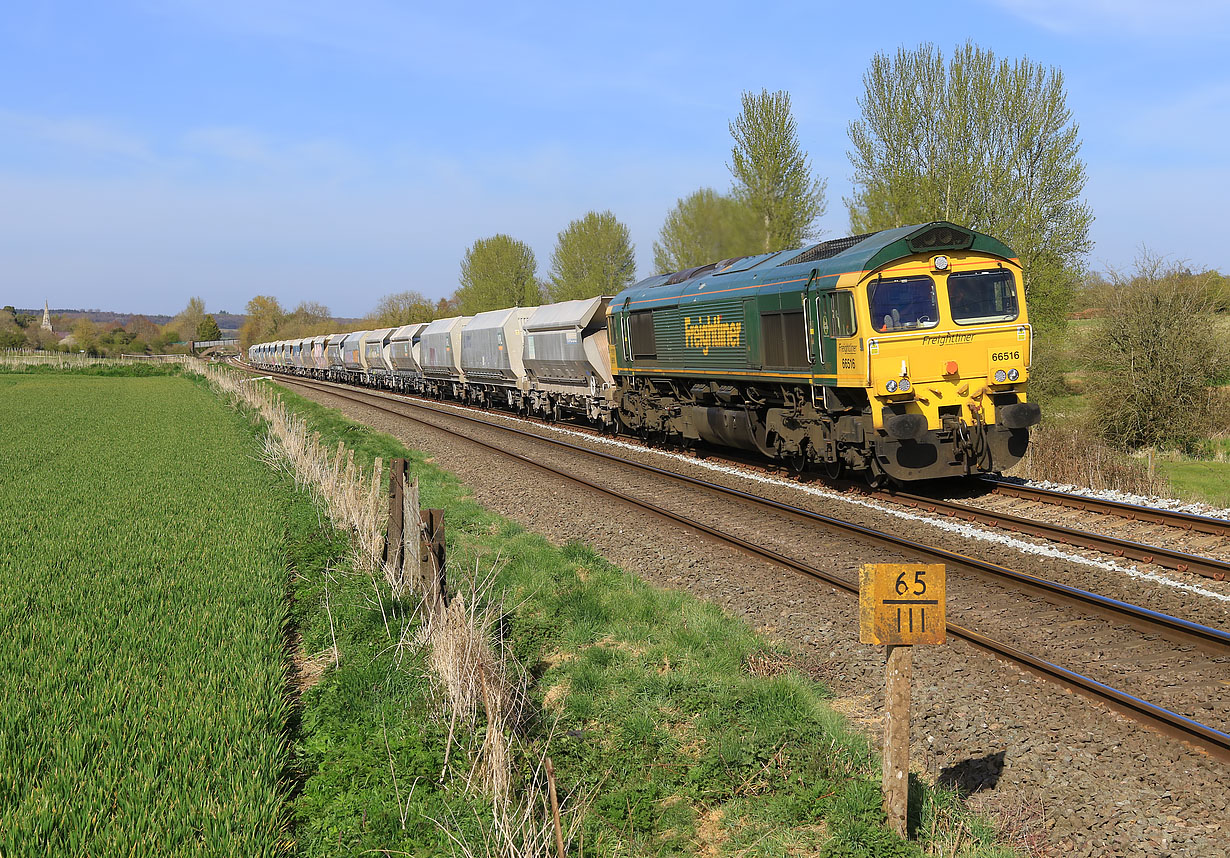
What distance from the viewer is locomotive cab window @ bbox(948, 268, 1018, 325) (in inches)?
515

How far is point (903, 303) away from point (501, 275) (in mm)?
62872

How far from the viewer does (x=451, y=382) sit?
40719 millimetres

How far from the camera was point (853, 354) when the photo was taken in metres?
12.8

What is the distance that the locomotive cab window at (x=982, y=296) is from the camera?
13.1 metres

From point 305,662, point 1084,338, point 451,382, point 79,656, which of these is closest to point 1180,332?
point 1084,338

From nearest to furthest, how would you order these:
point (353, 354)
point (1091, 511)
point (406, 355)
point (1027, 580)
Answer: point (1027, 580) < point (1091, 511) < point (406, 355) < point (353, 354)

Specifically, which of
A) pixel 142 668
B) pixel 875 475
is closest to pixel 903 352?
pixel 875 475

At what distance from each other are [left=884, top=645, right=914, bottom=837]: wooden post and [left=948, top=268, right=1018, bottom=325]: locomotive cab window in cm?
948

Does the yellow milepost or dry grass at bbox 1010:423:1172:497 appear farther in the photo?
dry grass at bbox 1010:423:1172:497

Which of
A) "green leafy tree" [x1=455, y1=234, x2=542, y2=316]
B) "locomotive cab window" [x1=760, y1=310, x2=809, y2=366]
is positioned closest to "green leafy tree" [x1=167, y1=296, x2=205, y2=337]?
"green leafy tree" [x1=455, y1=234, x2=542, y2=316]

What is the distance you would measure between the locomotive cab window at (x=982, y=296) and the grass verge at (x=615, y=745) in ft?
23.2

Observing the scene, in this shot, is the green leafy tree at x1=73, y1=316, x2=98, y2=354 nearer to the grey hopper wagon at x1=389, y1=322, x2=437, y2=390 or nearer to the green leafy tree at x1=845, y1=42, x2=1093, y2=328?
the grey hopper wagon at x1=389, y1=322, x2=437, y2=390

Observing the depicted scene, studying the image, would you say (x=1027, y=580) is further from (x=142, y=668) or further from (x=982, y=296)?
(x=142, y=668)

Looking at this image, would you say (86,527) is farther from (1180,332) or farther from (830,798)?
(1180,332)
